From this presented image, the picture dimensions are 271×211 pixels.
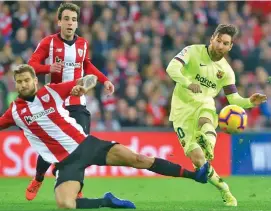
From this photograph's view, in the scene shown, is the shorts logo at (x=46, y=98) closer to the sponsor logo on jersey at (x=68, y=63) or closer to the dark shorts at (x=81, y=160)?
the dark shorts at (x=81, y=160)

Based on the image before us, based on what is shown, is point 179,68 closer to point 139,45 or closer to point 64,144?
point 64,144

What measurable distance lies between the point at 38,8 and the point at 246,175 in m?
6.13

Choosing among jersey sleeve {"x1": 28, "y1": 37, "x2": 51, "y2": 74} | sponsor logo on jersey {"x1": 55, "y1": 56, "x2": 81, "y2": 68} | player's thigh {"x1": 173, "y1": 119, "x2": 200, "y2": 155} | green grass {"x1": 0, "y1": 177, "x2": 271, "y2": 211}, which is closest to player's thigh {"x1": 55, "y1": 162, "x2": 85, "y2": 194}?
green grass {"x1": 0, "y1": 177, "x2": 271, "y2": 211}

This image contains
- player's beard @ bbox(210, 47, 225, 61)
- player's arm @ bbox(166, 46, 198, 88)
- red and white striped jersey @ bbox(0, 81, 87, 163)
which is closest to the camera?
red and white striped jersey @ bbox(0, 81, 87, 163)

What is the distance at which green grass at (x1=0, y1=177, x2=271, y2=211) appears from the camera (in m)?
10.1

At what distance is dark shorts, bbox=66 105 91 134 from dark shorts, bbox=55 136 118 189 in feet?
3.35

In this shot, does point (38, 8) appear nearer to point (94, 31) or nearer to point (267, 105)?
point (94, 31)

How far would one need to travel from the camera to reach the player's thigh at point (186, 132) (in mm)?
10845

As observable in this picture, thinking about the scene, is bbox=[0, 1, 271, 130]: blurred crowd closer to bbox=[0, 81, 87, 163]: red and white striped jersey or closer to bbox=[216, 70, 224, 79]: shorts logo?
bbox=[216, 70, 224, 79]: shorts logo

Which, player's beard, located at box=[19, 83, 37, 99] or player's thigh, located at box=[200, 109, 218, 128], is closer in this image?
player's beard, located at box=[19, 83, 37, 99]

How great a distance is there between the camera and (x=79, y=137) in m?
9.39

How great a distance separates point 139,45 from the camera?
19.7m

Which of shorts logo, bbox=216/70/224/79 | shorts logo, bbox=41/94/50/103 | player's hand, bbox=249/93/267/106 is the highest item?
shorts logo, bbox=216/70/224/79

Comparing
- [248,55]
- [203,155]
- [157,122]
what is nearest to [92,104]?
[157,122]
